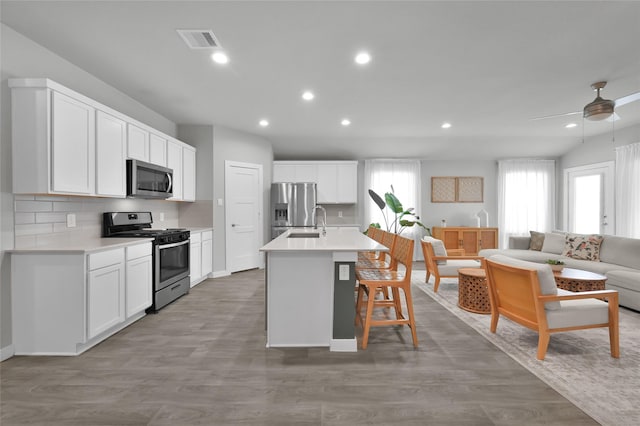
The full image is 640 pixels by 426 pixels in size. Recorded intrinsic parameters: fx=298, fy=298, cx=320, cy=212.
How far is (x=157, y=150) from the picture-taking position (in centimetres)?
415

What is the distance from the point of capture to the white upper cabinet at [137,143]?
353 cm

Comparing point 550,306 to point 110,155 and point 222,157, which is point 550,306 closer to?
point 110,155

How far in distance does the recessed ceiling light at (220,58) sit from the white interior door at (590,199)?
7.10m

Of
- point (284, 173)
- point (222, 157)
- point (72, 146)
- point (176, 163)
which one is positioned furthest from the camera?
point (284, 173)

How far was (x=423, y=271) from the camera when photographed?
595 cm

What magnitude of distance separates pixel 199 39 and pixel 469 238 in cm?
657

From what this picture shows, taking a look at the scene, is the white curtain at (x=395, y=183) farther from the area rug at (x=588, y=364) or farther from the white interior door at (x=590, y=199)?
the area rug at (x=588, y=364)

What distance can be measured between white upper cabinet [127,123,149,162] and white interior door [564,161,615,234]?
8067 millimetres

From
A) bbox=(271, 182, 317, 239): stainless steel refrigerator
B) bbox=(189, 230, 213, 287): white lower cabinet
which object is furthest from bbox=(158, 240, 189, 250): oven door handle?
bbox=(271, 182, 317, 239): stainless steel refrigerator

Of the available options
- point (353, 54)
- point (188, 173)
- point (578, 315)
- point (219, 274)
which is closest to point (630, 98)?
point (578, 315)

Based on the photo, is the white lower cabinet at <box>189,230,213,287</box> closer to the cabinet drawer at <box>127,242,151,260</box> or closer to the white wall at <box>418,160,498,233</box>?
the cabinet drawer at <box>127,242,151,260</box>

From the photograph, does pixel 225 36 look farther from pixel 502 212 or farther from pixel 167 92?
pixel 502 212

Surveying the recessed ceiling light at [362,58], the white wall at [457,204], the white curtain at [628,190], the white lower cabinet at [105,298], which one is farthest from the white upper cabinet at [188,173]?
the white curtain at [628,190]

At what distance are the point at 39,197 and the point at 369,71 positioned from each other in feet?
11.3
